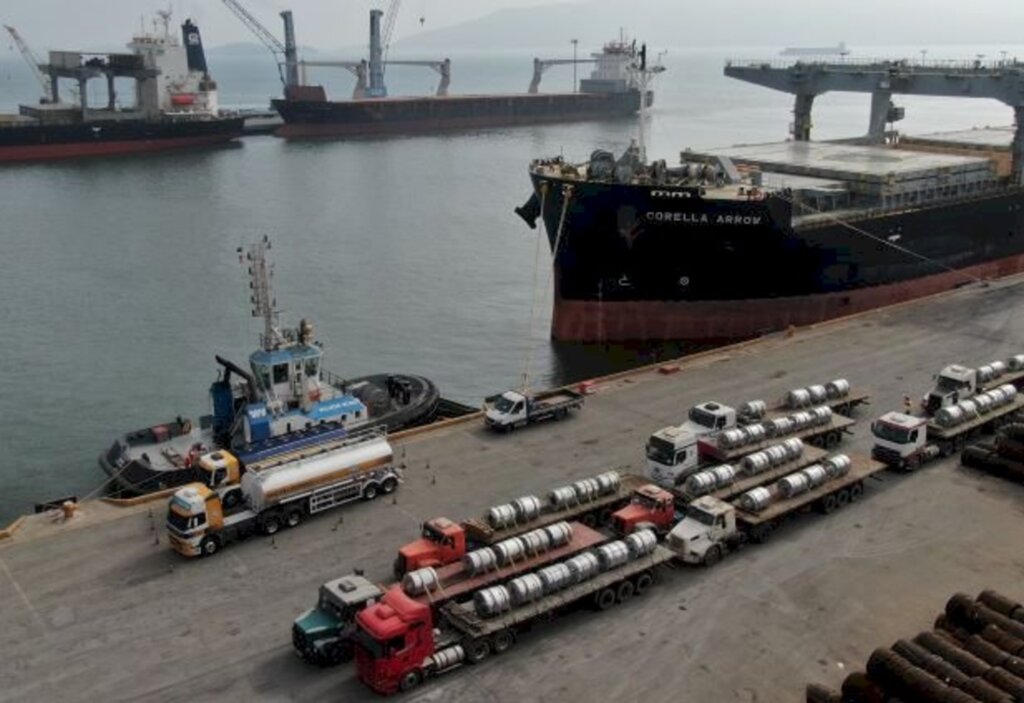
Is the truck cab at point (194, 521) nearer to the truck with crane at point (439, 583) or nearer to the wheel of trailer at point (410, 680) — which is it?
the truck with crane at point (439, 583)

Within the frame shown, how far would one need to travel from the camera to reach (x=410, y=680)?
65.9 ft

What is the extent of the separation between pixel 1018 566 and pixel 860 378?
50.1ft

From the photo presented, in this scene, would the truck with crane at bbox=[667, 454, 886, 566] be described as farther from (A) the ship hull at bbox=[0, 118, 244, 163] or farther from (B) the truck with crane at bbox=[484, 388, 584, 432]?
(A) the ship hull at bbox=[0, 118, 244, 163]

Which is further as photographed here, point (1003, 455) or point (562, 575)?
point (1003, 455)

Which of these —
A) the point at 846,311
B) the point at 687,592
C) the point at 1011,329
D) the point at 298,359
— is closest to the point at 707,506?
the point at 687,592

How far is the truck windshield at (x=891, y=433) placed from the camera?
29969 millimetres

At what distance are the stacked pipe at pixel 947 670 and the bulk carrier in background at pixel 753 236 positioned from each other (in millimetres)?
30656

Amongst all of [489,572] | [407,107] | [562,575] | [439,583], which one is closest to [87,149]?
[407,107]

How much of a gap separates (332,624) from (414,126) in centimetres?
15287

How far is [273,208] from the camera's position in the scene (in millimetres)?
92125

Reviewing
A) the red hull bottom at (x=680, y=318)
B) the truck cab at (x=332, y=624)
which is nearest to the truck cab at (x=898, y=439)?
the truck cab at (x=332, y=624)

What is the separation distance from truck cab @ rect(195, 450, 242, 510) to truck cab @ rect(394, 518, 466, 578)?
6.34m

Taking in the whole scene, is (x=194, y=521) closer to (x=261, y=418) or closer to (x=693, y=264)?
(x=261, y=418)

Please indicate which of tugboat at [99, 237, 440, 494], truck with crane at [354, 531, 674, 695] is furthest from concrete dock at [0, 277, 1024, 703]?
tugboat at [99, 237, 440, 494]
